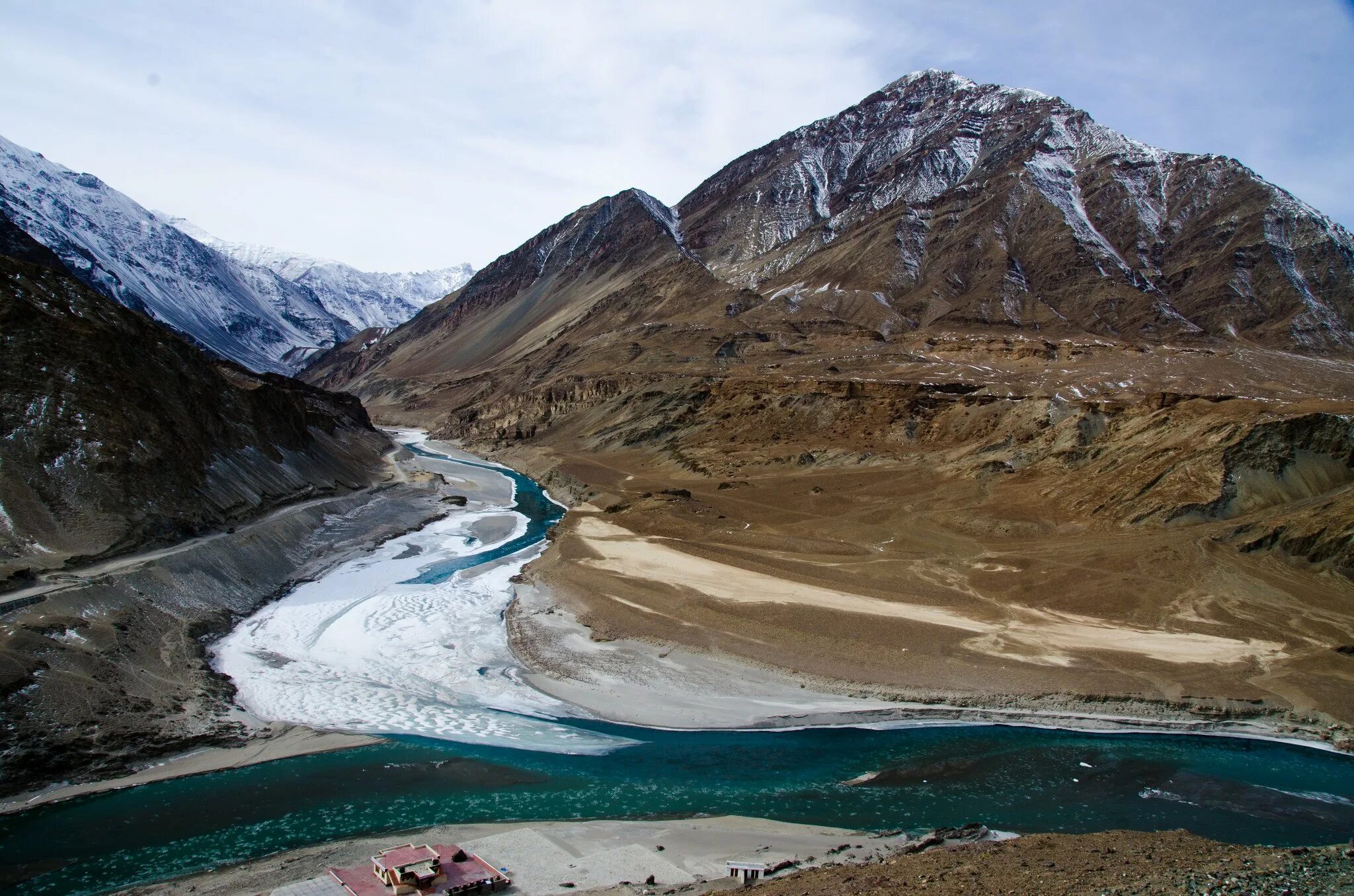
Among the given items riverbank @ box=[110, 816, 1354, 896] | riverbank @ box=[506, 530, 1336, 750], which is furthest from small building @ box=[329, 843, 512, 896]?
riverbank @ box=[506, 530, 1336, 750]

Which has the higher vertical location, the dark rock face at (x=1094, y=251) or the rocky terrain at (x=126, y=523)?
the dark rock face at (x=1094, y=251)

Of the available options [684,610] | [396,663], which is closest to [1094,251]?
[684,610]

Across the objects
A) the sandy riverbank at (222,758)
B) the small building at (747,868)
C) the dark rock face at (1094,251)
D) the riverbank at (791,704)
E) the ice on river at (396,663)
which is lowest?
the sandy riverbank at (222,758)

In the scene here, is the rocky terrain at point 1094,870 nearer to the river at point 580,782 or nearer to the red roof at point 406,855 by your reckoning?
the river at point 580,782

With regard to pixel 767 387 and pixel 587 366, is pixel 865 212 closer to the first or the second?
pixel 587 366

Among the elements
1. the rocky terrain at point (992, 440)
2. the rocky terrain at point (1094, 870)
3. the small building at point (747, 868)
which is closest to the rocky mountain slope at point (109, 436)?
the rocky terrain at point (992, 440)

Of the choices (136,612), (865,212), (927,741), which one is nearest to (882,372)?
(927,741)
